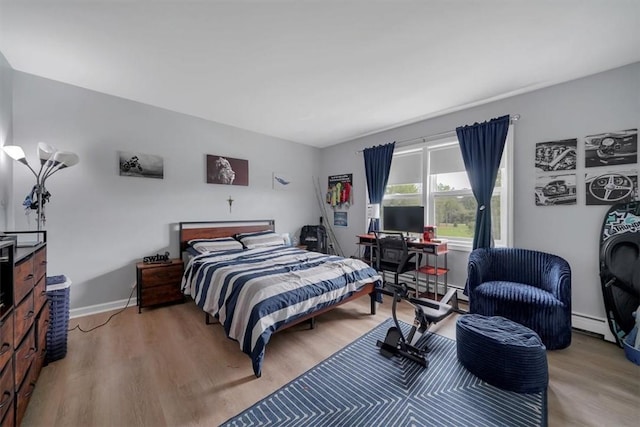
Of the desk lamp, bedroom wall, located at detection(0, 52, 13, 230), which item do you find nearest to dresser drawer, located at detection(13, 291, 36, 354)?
the desk lamp

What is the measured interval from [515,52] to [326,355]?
3.12 metres

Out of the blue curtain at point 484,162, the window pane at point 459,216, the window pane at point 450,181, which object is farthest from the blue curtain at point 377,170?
the blue curtain at point 484,162

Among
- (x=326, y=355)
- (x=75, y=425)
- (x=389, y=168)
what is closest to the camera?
(x=75, y=425)

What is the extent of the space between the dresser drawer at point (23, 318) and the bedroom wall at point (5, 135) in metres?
1.48

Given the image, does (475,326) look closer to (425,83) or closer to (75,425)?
(425,83)

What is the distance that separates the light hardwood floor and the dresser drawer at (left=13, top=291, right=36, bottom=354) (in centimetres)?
51

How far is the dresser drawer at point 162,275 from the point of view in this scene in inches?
118

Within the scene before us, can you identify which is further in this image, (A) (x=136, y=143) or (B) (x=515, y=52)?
(A) (x=136, y=143)

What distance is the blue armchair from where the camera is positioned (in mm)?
2189

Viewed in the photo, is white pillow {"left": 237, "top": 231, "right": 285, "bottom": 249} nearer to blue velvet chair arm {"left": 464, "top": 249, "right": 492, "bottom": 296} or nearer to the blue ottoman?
blue velvet chair arm {"left": 464, "top": 249, "right": 492, "bottom": 296}

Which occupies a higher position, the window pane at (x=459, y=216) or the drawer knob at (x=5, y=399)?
the window pane at (x=459, y=216)

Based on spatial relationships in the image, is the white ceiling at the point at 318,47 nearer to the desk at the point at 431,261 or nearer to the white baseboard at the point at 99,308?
the desk at the point at 431,261

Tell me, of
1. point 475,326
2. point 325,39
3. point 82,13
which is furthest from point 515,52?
point 82,13

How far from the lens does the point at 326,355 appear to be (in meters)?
2.15
